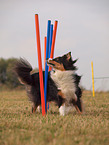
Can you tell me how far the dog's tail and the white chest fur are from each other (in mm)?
728

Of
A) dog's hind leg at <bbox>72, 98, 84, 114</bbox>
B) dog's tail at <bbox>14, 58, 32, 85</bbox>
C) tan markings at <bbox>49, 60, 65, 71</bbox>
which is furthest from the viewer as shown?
dog's tail at <bbox>14, 58, 32, 85</bbox>

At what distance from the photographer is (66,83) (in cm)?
407

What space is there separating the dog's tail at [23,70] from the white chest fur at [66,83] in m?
0.73

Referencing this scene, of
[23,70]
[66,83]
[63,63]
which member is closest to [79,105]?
[66,83]

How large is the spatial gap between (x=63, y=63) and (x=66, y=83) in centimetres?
38

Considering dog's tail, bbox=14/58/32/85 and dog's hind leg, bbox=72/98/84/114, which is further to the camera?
dog's tail, bbox=14/58/32/85

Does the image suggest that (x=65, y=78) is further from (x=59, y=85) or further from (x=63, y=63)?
(x=63, y=63)

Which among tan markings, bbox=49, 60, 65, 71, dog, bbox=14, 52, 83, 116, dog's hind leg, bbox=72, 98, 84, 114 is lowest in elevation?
dog's hind leg, bbox=72, 98, 84, 114

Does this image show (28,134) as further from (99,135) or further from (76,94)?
(76,94)

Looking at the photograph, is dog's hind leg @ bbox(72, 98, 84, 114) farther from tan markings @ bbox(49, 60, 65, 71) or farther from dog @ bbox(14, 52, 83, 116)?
tan markings @ bbox(49, 60, 65, 71)

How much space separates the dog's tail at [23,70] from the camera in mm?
4516

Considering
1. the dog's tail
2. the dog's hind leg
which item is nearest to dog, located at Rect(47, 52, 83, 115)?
the dog's hind leg

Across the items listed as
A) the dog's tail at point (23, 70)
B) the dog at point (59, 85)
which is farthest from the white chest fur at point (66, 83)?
the dog's tail at point (23, 70)

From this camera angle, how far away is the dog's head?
404cm
